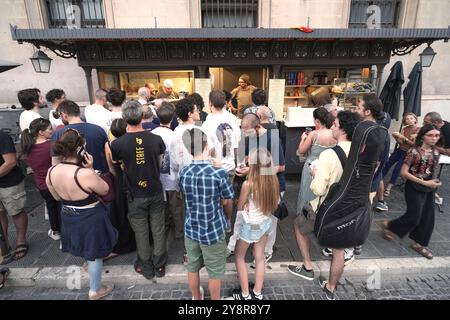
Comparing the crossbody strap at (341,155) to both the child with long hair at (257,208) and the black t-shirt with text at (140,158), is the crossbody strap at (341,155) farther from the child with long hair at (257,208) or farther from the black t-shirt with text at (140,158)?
the black t-shirt with text at (140,158)

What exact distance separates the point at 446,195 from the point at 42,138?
24.7ft

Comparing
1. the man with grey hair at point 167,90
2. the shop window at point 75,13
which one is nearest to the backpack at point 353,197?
the man with grey hair at point 167,90

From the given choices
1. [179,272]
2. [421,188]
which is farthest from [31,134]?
[421,188]

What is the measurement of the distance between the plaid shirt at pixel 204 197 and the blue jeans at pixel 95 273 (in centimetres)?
120

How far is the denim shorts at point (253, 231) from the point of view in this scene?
8.59 feet

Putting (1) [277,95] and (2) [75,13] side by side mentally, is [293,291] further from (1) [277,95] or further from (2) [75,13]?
(2) [75,13]

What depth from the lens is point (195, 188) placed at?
7.28 feet

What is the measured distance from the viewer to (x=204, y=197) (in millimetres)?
2230

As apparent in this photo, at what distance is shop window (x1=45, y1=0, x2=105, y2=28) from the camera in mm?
7324

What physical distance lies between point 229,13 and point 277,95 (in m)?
3.21

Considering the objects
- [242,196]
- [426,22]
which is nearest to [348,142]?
[242,196]

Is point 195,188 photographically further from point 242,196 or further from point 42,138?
point 42,138

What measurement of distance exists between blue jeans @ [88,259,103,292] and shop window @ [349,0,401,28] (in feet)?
30.1

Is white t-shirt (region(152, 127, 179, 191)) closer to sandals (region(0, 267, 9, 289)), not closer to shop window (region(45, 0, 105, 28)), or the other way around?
sandals (region(0, 267, 9, 289))
